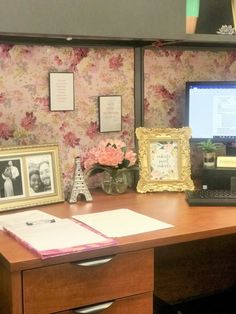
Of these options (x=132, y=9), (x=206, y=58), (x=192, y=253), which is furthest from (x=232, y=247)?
(x=132, y=9)

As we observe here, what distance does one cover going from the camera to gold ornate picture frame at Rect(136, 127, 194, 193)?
2.13 meters

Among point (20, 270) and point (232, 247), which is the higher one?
point (20, 270)

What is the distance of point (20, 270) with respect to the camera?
1.36 m

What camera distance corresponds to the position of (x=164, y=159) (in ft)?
7.09

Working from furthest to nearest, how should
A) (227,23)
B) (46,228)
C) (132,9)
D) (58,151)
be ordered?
(227,23)
(58,151)
(132,9)
(46,228)

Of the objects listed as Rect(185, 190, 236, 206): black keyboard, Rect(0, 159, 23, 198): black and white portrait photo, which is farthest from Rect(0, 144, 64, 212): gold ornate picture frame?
Rect(185, 190, 236, 206): black keyboard

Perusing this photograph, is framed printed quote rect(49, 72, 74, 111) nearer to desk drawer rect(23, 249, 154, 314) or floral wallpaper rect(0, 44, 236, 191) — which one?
floral wallpaper rect(0, 44, 236, 191)

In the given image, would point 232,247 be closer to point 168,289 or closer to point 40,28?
point 168,289

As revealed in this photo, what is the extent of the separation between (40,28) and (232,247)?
1.44 meters

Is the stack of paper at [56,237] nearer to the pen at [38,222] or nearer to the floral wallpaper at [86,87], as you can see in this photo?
the pen at [38,222]

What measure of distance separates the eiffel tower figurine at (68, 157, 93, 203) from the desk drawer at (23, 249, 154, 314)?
1.66 feet

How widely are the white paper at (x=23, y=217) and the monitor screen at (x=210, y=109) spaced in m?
0.83

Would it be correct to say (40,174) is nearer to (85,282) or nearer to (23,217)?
(23,217)

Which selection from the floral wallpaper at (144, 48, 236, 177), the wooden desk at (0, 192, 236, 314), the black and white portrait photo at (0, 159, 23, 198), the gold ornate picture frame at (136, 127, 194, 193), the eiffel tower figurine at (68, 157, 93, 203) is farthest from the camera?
the floral wallpaper at (144, 48, 236, 177)
